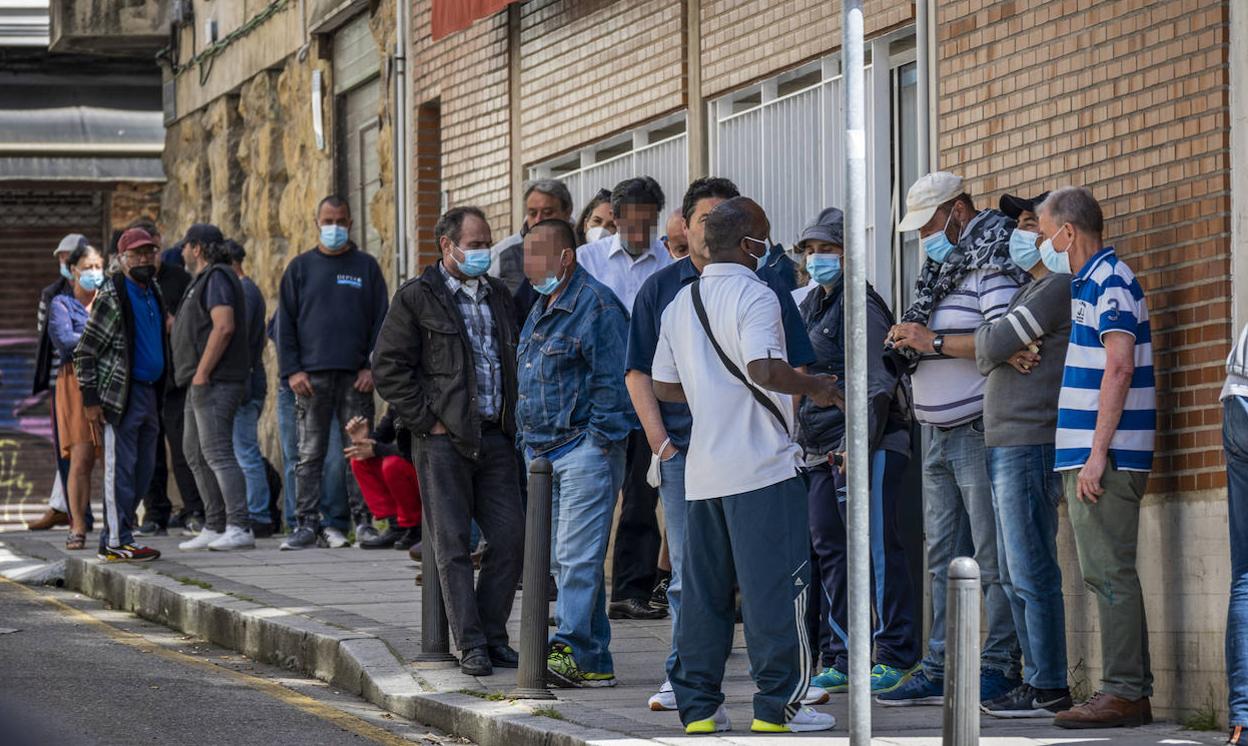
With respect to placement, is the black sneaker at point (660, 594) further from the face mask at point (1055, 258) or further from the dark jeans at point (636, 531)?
the face mask at point (1055, 258)

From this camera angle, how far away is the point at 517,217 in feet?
51.8

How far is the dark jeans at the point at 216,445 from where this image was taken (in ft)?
47.7

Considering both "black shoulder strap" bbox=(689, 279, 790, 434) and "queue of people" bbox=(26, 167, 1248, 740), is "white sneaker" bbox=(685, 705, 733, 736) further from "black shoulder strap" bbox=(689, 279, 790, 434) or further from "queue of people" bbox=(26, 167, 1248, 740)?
"black shoulder strap" bbox=(689, 279, 790, 434)

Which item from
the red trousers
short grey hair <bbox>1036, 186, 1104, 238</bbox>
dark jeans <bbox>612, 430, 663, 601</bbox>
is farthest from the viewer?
the red trousers

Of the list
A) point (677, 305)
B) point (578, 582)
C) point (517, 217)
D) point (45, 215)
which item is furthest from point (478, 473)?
point (45, 215)

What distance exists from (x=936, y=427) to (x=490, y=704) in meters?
2.12

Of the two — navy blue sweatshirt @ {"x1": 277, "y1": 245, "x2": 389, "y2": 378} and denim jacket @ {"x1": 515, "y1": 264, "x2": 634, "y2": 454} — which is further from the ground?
navy blue sweatshirt @ {"x1": 277, "y1": 245, "x2": 389, "y2": 378}

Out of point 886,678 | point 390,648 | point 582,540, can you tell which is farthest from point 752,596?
point 390,648

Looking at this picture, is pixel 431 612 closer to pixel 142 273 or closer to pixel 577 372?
pixel 577 372

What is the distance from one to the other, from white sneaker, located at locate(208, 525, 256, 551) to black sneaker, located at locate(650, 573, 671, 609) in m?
4.28


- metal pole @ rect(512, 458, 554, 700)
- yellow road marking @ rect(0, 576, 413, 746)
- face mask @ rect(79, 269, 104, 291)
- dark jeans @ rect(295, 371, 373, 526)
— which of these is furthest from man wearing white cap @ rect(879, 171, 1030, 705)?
face mask @ rect(79, 269, 104, 291)

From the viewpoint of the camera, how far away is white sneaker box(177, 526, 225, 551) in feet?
48.9

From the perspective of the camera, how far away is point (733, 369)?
7633mm

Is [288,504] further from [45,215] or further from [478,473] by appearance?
[45,215]
